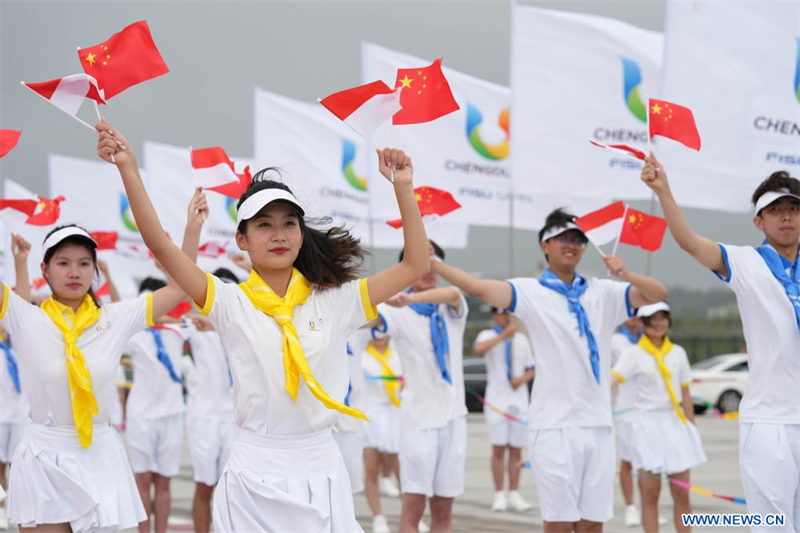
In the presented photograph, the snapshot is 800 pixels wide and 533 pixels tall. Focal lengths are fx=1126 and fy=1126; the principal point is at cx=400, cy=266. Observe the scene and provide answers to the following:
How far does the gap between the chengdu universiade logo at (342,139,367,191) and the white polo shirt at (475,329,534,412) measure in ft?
16.3

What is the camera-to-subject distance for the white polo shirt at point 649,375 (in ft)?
32.8

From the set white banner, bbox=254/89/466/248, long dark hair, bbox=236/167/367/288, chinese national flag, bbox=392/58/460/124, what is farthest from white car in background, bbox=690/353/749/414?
long dark hair, bbox=236/167/367/288

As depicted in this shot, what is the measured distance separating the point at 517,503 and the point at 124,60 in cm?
791

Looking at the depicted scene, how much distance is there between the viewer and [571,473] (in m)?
6.80

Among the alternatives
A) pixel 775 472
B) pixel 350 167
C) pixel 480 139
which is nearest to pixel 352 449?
pixel 775 472

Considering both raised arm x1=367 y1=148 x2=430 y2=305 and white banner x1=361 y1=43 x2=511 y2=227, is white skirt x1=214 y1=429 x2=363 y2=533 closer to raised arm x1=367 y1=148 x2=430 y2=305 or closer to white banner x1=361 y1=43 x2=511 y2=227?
raised arm x1=367 y1=148 x2=430 y2=305

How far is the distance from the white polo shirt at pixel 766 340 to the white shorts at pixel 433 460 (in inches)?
120

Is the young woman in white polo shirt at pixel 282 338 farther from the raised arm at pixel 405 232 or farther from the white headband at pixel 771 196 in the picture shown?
the white headband at pixel 771 196

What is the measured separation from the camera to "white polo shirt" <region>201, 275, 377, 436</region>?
4277 millimetres

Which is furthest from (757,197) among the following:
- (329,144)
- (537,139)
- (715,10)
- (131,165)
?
(329,144)

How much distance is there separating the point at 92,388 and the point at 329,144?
12.2 m

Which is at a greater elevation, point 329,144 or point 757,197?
point 329,144

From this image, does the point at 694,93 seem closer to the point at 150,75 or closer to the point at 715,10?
the point at 715,10

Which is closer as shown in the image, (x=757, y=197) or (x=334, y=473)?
(x=334, y=473)
